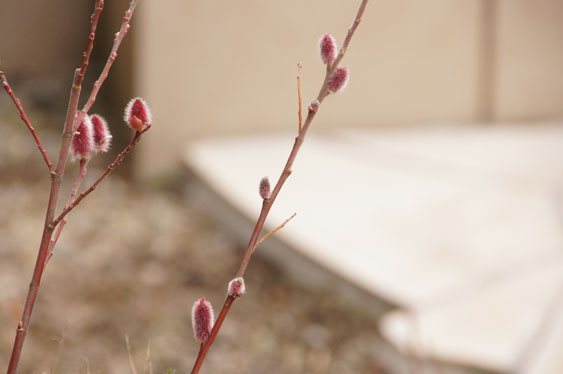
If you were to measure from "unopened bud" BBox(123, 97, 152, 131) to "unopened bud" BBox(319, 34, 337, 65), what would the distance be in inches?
4.8

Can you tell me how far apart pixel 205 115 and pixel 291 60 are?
520 mm

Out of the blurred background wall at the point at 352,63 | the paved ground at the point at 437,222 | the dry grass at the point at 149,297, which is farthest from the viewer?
the blurred background wall at the point at 352,63

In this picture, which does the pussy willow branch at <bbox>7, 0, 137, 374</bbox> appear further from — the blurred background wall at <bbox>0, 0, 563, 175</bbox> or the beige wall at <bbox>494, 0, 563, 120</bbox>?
the beige wall at <bbox>494, 0, 563, 120</bbox>

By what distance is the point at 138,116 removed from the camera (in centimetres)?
47

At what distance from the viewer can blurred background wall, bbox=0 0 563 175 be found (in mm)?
3264

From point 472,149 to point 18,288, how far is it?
2.19 meters

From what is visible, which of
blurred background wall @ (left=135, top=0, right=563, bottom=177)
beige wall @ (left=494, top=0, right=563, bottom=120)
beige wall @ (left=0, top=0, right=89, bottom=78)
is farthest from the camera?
beige wall @ (left=494, top=0, right=563, bottom=120)

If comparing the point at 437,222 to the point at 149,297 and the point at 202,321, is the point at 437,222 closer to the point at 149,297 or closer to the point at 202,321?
the point at 149,297

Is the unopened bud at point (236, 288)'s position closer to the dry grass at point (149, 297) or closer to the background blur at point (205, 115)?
the dry grass at point (149, 297)

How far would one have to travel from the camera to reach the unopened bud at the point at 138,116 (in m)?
0.46

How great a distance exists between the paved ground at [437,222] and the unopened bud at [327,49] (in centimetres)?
145

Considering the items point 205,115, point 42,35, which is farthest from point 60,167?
point 42,35

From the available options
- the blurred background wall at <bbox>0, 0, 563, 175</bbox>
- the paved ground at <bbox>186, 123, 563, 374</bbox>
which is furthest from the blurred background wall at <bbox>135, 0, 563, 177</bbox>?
the paved ground at <bbox>186, 123, 563, 374</bbox>

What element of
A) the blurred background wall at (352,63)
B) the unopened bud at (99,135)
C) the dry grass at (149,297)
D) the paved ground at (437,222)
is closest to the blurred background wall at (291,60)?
the blurred background wall at (352,63)
